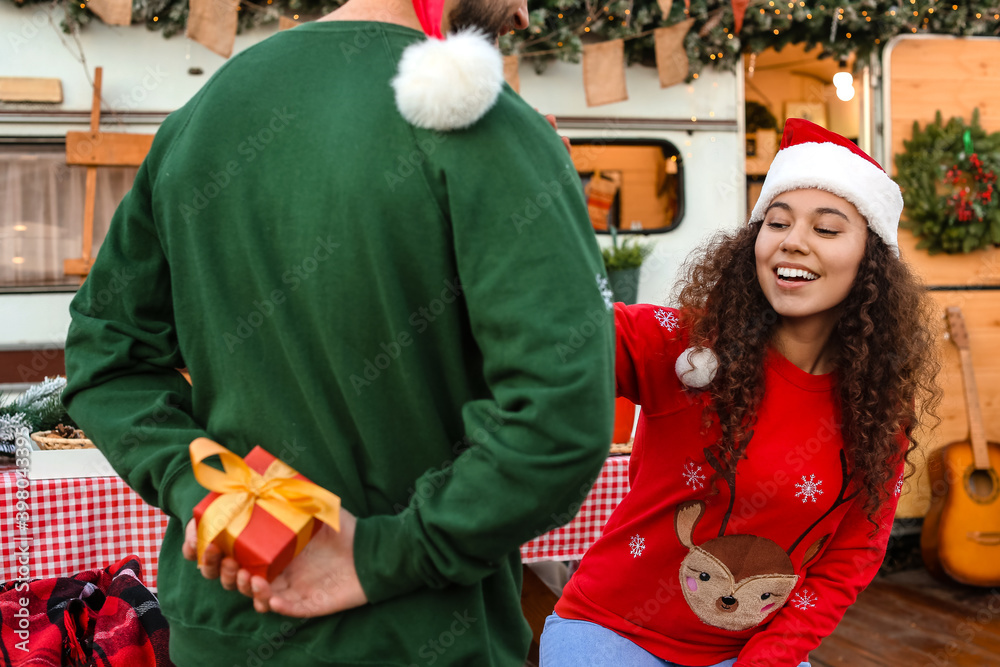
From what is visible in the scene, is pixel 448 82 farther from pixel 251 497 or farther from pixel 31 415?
pixel 31 415

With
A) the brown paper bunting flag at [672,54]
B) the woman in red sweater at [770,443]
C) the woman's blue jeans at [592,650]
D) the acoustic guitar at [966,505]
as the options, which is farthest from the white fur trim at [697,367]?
the acoustic guitar at [966,505]

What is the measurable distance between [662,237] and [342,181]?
4.17 m

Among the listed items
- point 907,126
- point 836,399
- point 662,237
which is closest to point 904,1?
point 907,126

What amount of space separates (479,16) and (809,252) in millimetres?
1127

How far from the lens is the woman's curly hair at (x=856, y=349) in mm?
1782

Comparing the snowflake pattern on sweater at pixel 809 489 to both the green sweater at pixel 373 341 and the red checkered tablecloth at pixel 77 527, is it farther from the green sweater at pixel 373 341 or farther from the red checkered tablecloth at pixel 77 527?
the red checkered tablecloth at pixel 77 527

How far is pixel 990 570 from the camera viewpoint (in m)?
4.80

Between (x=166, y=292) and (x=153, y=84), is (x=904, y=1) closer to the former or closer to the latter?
(x=153, y=84)

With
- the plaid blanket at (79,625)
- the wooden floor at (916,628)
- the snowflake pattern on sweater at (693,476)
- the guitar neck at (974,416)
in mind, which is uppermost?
the snowflake pattern on sweater at (693,476)

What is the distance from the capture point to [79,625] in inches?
91.9

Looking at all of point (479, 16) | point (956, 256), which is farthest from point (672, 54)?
point (479, 16)

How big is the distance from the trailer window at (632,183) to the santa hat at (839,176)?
9.30ft

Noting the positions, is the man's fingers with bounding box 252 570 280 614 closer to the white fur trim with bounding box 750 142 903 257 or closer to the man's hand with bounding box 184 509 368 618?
the man's hand with bounding box 184 509 368 618

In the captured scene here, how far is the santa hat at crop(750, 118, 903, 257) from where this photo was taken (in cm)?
187
